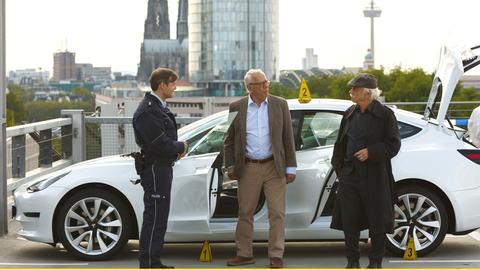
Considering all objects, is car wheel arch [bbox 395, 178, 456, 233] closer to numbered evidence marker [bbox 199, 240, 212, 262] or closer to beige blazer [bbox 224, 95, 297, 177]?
beige blazer [bbox 224, 95, 297, 177]

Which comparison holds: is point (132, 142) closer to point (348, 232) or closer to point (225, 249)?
point (225, 249)

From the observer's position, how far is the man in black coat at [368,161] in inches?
303

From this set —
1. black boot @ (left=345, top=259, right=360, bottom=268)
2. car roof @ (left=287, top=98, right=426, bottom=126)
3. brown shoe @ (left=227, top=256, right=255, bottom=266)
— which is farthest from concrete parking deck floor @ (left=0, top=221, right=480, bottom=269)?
car roof @ (left=287, top=98, right=426, bottom=126)

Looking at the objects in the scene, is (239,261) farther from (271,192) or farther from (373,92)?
(373,92)

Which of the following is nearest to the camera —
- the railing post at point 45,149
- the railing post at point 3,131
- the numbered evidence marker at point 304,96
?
the numbered evidence marker at point 304,96

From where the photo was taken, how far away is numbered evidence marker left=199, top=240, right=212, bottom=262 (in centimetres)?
886

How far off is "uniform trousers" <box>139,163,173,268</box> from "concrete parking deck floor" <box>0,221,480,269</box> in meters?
0.75

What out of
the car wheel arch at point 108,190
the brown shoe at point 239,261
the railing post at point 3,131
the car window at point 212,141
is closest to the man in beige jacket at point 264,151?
the brown shoe at point 239,261

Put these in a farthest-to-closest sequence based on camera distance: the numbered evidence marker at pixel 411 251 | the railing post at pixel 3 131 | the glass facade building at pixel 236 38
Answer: the glass facade building at pixel 236 38 < the railing post at pixel 3 131 < the numbered evidence marker at pixel 411 251

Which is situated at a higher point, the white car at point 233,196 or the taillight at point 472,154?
the taillight at point 472,154

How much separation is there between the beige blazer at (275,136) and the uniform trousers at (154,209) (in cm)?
71

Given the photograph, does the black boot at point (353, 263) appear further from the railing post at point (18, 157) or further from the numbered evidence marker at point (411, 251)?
the railing post at point (18, 157)

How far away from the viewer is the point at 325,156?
8789 mm

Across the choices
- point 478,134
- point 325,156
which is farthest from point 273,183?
point 478,134
